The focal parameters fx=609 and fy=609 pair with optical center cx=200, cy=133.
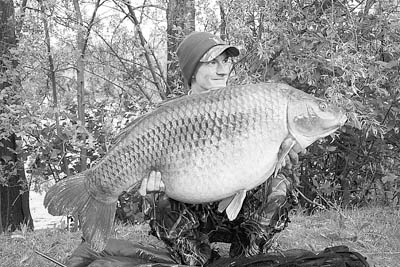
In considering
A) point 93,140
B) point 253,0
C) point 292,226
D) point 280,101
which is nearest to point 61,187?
point 280,101

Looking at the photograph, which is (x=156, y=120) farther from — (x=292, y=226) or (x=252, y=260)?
(x=292, y=226)

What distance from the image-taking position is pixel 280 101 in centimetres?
189

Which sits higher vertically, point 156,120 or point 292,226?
point 156,120

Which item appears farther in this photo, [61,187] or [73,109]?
[73,109]

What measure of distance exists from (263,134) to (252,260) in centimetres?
57

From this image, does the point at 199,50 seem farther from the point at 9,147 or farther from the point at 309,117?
the point at 9,147

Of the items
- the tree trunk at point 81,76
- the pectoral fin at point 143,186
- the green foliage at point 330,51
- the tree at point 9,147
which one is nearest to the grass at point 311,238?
the green foliage at point 330,51

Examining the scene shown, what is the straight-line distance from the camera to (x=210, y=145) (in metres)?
1.92

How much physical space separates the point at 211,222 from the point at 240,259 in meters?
0.18

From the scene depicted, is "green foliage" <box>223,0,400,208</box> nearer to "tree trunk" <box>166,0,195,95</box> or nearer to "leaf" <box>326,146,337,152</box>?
"leaf" <box>326,146,337,152</box>

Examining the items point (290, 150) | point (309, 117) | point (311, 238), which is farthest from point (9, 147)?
point (309, 117)

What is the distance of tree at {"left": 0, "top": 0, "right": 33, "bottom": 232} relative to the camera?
164 inches

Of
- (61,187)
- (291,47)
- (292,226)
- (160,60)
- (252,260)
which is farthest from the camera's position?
(160,60)

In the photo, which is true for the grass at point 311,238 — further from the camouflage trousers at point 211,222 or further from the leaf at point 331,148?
the leaf at point 331,148
